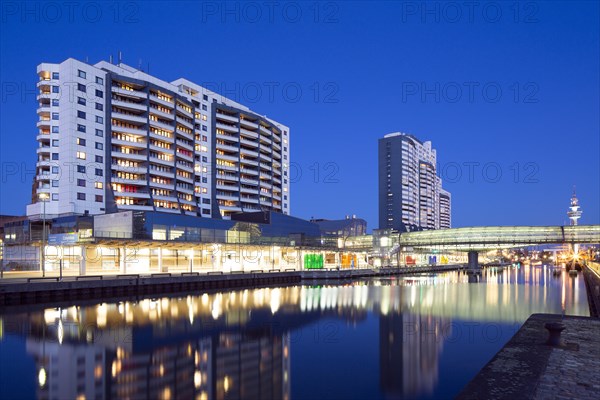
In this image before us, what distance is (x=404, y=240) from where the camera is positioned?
137 meters

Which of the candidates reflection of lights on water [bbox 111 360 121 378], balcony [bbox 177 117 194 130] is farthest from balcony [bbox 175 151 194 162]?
reflection of lights on water [bbox 111 360 121 378]

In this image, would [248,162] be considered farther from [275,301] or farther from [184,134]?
[275,301]

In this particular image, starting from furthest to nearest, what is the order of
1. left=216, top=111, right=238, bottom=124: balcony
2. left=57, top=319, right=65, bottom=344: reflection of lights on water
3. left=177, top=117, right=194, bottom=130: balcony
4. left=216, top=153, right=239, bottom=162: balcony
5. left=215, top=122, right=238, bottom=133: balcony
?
left=216, top=111, right=238, bottom=124: balcony < left=215, top=122, right=238, bottom=133: balcony < left=216, top=153, right=239, bottom=162: balcony < left=177, top=117, right=194, bottom=130: balcony < left=57, top=319, right=65, bottom=344: reflection of lights on water

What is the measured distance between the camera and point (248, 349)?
2756 cm

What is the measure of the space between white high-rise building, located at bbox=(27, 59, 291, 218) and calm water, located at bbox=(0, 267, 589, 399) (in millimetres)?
64041

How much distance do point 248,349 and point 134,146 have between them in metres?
95.1

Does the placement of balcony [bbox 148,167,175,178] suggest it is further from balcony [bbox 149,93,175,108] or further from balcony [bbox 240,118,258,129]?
balcony [bbox 240,118,258,129]

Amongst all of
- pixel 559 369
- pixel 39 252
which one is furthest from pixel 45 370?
pixel 39 252

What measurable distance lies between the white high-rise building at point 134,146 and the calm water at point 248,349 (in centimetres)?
6404

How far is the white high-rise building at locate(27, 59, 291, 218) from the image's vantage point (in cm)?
10350

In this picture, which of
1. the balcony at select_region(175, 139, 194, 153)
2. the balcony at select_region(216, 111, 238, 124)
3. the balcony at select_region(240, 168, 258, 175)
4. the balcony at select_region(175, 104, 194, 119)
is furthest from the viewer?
the balcony at select_region(240, 168, 258, 175)

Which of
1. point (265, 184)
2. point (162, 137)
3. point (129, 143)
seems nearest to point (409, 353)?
point (129, 143)

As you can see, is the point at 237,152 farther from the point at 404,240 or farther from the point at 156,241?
the point at 156,241

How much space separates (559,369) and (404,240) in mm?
121458
